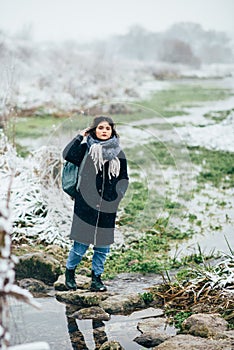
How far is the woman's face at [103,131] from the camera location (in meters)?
4.17

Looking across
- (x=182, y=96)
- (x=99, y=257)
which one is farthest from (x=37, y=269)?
(x=182, y=96)

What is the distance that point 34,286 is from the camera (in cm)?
458

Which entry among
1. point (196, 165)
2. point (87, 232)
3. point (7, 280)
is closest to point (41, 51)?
point (196, 165)

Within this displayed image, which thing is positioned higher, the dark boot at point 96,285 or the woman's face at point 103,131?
the woman's face at point 103,131

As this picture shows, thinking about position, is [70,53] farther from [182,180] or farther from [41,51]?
[182,180]

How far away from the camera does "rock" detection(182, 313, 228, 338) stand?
3648mm

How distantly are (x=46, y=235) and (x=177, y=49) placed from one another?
18648 millimetres

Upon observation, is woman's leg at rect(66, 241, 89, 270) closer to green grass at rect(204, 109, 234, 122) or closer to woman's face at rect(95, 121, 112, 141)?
woman's face at rect(95, 121, 112, 141)

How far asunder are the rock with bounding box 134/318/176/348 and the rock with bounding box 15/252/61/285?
43.2 inches

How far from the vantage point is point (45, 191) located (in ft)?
19.5

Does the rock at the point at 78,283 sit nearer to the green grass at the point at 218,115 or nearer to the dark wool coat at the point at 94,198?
the dark wool coat at the point at 94,198

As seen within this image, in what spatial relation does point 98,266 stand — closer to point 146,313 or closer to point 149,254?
point 146,313

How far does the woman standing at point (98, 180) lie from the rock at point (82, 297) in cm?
36

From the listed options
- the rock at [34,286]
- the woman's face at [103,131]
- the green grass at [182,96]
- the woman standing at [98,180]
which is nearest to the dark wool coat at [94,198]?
the woman standing at [98,180]
